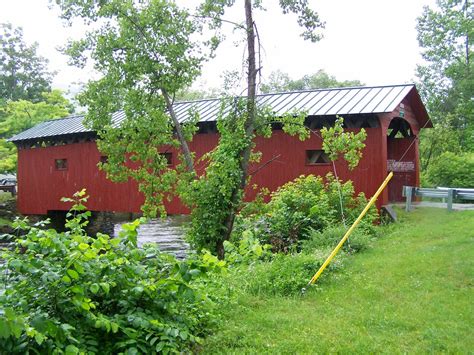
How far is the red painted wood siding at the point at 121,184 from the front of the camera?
1172cm

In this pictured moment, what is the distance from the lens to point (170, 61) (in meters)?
8.46

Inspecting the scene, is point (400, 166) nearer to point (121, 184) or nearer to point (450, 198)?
point (450, 198)

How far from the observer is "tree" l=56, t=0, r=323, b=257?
25.6 feet

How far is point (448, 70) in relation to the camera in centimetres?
2344

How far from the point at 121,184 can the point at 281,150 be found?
5.68 m

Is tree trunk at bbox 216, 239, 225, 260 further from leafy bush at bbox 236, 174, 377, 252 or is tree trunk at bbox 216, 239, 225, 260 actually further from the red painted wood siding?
the red painted wood siding

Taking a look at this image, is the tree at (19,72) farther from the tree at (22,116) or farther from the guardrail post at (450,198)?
the guardrail post at (450,198)

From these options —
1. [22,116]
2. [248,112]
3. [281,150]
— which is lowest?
[281,150]

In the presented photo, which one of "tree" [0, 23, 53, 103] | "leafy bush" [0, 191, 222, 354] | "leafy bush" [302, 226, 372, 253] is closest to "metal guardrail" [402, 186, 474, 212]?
"leafy bush" [302, 226, 372, 253]

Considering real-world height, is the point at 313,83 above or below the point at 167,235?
above

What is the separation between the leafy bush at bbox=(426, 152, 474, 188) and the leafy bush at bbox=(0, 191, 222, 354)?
14.3 meters

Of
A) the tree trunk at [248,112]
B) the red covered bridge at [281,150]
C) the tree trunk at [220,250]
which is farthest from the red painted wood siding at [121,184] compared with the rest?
the tree trunk at [220,250]

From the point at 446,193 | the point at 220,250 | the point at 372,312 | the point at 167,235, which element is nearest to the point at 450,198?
the point at 446,193

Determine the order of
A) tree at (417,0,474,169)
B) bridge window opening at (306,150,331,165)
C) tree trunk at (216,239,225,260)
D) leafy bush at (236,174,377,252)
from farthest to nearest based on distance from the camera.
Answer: tree at (417,0,474,169) < bridge window opening at (306,150,331,165) < leafy bush at (236,174,377,252) < tree trunk at (216,239,225,260)
